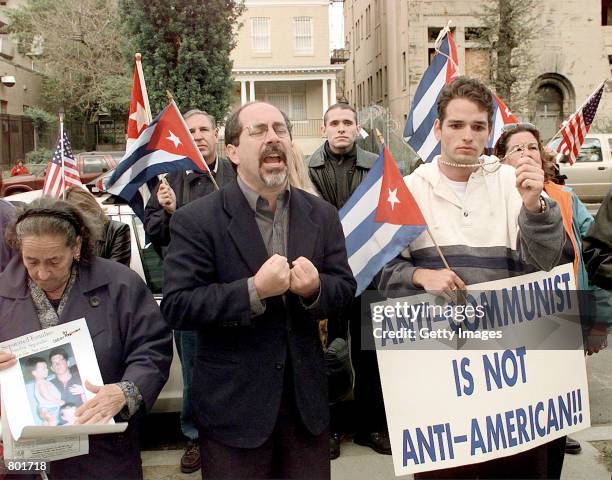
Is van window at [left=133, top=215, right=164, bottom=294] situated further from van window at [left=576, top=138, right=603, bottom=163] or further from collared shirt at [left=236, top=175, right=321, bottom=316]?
van window at [left=576, top=138, right=603, bottom=163]

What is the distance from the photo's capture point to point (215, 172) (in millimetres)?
4758

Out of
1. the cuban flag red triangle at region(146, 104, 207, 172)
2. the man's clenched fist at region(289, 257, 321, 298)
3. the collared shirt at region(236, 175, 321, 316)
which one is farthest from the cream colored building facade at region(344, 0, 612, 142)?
the man's clenched fist at region(289, 257, 321, 298)

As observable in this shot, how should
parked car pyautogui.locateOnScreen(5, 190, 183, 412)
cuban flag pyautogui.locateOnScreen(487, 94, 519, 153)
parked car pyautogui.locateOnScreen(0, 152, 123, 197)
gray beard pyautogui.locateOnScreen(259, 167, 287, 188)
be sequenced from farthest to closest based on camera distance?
parked car pyautogui.locateOnScreen(0, 152, 123, 197), cuban flag pyautogui.locateOnScreen(487, 94, 519, 153), parked car pyautogui.locateOnScreen(5, 190, 183, 412), gray beard pyautogui.locateOnScreen(259, 167, 287, 188)

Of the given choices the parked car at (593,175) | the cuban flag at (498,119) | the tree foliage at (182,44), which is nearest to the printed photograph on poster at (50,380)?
the cuban flag at (498,119)

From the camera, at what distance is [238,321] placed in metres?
2.46

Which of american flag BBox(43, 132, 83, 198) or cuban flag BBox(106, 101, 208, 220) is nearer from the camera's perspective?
cuban flag BBox(106, 101, 208, 220)

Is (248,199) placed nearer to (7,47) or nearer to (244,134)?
(244,134)

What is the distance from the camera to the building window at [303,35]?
3766cm

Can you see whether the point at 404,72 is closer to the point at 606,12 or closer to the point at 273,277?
the point at 606,12

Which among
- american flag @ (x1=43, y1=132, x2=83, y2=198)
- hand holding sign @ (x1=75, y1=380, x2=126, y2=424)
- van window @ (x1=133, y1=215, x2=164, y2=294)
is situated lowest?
hand holding sign @ (x1=75, y1=380, x2=126, y2=424)

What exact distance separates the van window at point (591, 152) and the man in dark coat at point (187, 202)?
52.0ft

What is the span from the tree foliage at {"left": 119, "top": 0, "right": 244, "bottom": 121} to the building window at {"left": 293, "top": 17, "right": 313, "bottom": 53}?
18.1 metres

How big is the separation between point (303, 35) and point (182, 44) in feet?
67.0

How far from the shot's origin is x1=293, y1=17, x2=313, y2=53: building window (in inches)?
1483
